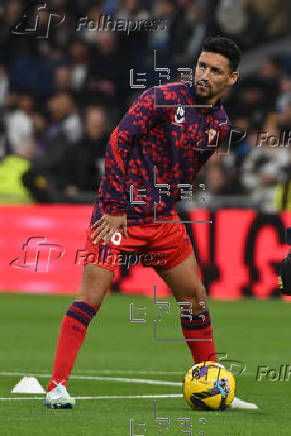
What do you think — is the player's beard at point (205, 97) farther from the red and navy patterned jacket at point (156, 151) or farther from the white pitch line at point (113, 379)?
the white pitch line at point (113, 379)

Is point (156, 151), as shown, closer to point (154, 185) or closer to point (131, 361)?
point (154, 185)

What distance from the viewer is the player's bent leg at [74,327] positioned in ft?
25.6

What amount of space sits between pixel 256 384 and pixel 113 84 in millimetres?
10917

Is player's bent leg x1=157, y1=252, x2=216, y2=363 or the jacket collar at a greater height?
the jacket collar

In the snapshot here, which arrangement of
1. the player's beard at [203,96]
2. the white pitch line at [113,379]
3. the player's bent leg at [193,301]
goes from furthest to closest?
the white pitch line at [113,379]
the player's bent leg at [193,301]
the player's beard at [203,96]

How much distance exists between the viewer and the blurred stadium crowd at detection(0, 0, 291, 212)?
17.6 metres

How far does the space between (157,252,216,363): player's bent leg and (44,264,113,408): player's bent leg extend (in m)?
0.54

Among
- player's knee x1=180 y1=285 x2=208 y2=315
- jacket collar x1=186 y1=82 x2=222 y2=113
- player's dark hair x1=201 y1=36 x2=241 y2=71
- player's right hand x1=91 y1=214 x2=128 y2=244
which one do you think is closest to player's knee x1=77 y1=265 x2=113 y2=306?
player's right hand x1=91 y1=214 x2=128 y2=244

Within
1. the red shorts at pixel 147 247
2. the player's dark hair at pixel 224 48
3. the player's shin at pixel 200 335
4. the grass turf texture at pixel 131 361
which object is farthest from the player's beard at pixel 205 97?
the grass turf texture at pixel 131 361

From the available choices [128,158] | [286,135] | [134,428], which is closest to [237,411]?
[134,428]

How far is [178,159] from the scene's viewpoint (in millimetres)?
8117

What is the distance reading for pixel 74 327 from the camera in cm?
786

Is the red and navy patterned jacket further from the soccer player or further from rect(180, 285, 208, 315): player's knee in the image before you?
rect(180, 285, 208, 315): player's knee

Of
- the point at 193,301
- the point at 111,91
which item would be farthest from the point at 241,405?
the point at 111,91
